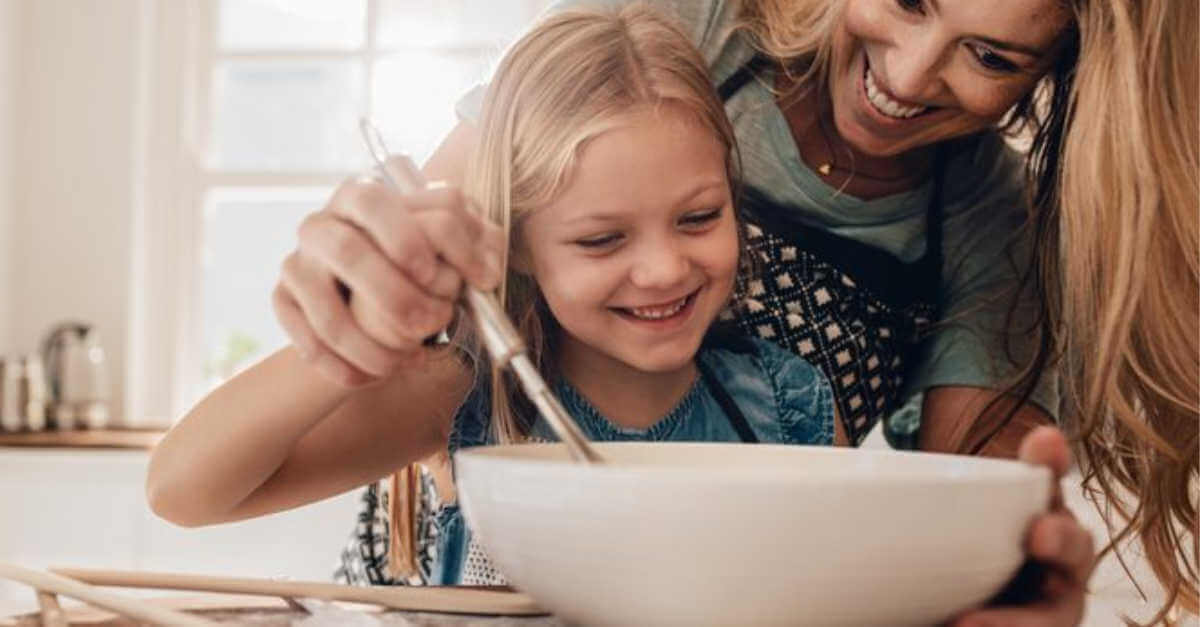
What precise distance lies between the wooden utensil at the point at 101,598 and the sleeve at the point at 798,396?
716 mm

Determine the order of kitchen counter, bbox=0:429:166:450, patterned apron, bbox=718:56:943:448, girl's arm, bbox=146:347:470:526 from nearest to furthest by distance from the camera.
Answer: girl's arm, bbox=146:347:470:526 → patterned apron, bbox=718:56:943:448 → kitchen counter, bbox=0:429:166:450

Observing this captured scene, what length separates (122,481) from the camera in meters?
2.83

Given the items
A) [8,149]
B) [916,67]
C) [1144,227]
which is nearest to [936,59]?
[916,67]

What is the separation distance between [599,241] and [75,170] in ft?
8.55

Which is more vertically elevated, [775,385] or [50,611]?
[50,611]

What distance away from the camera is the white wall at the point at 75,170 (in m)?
3.26

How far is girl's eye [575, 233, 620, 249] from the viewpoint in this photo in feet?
3.32

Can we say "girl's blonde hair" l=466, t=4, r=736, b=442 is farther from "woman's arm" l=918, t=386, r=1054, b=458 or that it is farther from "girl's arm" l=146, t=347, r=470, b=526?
"woman's arm" l=918, t=386, r=1054, b=458

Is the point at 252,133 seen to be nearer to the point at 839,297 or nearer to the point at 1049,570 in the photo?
the point at 839,297

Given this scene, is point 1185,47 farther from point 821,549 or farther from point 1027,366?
point 821,549

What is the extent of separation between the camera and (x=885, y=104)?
1131mm

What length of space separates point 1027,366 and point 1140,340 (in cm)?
16

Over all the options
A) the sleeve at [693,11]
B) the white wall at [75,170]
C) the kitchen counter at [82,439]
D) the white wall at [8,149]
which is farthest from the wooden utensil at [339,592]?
the white wall at [8,149]

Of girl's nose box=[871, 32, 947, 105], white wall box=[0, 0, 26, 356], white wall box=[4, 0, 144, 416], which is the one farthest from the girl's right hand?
white wall box=[0, 0, 26, 356]
